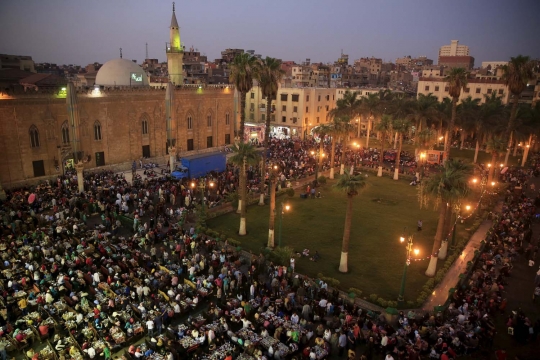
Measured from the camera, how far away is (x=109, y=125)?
44.2 m

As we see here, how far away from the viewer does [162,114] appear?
49.4 meters

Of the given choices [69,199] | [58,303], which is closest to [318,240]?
[58,303]

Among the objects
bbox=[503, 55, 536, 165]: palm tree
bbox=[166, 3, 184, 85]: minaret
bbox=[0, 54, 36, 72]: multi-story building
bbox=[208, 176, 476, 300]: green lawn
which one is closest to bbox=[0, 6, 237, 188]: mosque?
bbox=[166, 3, 184, 85]: minaret

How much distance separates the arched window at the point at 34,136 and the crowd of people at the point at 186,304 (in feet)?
39.4

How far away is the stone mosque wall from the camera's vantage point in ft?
121

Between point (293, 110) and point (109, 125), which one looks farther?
point (293, 110)

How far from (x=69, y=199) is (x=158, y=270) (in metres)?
14.8

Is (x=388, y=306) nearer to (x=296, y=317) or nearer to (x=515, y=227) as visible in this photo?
(x=296, y=317)

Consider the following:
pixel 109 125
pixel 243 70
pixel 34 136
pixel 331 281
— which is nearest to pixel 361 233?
pixel 331 281

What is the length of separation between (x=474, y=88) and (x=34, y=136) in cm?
7209

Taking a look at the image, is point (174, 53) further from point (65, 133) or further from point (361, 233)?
point (361, 233)

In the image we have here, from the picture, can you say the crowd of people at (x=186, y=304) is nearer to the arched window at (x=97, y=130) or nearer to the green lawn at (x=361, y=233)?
the green lawn at (x=361, y=233)

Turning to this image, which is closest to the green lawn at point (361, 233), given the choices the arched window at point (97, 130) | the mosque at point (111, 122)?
the mosque at point (111, 122)

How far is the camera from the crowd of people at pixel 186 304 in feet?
52.2
